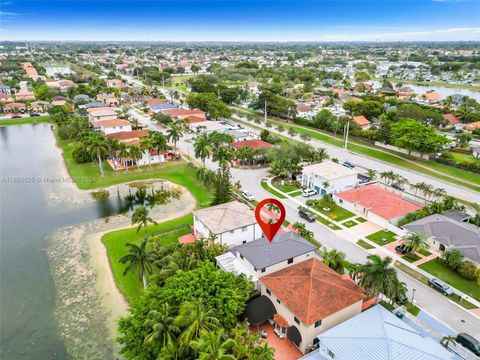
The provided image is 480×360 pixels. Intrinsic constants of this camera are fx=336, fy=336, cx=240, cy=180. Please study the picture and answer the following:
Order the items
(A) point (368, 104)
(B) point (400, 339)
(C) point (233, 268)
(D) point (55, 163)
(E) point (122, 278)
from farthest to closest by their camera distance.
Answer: (A) point (368, 104) < (D) point (55, 163) < (E) point (122, 278) < (C) point (233, 268) < (B) point (400, 339)

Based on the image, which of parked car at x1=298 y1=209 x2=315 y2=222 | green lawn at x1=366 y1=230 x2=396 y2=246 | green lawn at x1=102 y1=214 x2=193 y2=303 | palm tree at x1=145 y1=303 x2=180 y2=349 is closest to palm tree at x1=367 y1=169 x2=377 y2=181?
green lawn at x1=366 y1=230 x2=396 y2=246

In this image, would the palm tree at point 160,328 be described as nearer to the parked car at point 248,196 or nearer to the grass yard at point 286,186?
the parked car at point 248,196

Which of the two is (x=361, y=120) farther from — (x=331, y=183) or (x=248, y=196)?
(x=248, y=196)

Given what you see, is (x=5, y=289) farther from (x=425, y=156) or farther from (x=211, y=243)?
(x=425, y=156)

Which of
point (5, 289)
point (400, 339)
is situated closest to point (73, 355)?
point (5, 289)

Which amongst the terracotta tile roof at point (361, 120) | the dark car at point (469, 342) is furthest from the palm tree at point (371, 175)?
the terracotta tile roof at point (361, 120)
